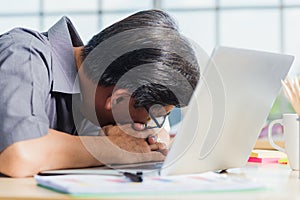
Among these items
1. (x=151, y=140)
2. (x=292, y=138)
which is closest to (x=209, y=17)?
(x=151, y=140)

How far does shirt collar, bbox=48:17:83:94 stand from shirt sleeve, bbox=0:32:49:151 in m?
0.07

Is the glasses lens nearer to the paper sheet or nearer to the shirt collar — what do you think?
the shirt collar

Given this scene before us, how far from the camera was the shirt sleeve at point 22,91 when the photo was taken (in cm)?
102

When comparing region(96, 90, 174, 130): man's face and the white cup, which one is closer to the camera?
A: the white cup

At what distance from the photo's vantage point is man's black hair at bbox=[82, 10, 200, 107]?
1182 mm

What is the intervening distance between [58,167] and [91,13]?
4.53m

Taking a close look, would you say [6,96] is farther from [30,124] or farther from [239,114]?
[239,114]

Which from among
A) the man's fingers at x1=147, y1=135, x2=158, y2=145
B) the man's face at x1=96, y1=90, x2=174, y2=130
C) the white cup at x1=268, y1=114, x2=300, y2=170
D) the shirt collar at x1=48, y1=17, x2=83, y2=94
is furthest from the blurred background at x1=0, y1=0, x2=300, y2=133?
the white cup at x1=268, y1=114, x2=300, y2=170

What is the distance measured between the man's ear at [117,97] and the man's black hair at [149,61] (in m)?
0.02

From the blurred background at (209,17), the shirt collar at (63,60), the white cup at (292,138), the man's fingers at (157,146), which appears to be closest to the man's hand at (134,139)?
the man's fingers at (157,146)

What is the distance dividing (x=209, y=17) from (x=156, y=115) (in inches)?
162

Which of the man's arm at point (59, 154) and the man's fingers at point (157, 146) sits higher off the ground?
the man's arm at point (59, 154)

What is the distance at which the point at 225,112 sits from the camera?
0.95m

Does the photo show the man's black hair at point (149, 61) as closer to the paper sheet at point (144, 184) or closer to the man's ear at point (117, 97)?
the man's ear at point (117, 97)
